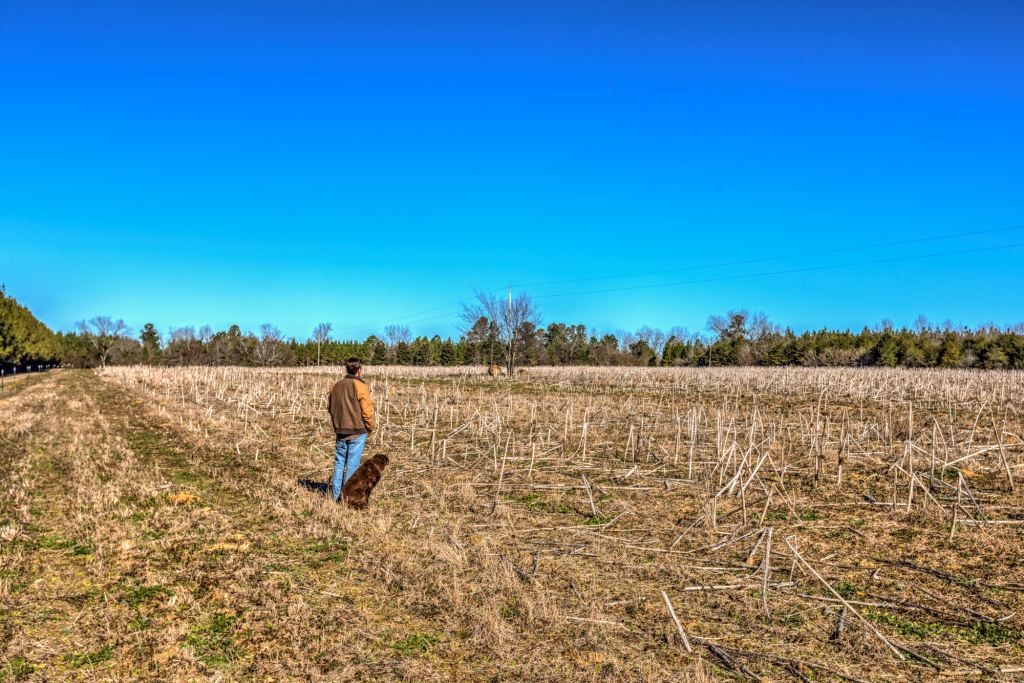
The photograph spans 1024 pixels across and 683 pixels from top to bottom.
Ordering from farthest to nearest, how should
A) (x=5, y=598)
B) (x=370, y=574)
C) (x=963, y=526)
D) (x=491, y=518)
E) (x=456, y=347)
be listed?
(x=456, y=347)
(x=491, y=518)
(x=963, y=526)
(x=370, y=574)
(x=5, y=598)

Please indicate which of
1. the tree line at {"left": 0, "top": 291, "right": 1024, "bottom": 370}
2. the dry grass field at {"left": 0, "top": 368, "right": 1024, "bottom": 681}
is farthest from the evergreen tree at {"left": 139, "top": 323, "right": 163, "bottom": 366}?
the dry grass field at {"left": 0, "top": 368, "right": 1024, "bottom": 681}

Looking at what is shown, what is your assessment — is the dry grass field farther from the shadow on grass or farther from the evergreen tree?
the evergreen tree

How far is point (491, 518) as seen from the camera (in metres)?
7.82

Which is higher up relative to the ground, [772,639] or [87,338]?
[87,338]

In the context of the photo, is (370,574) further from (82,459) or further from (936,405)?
(936,405)

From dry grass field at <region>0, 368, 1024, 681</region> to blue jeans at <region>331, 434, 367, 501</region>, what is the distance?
0.47 meters

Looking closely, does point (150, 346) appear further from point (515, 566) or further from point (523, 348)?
point (515, 566)

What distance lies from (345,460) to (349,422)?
53 cm

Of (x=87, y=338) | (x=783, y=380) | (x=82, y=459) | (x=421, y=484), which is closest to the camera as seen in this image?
(x=421, y=484)

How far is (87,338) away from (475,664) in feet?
299

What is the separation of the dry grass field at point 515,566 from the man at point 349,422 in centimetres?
63

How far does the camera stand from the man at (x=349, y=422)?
8.44 m

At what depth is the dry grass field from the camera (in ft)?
14.0

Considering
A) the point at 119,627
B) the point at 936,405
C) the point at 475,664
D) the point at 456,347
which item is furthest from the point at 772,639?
the point at 456,347
